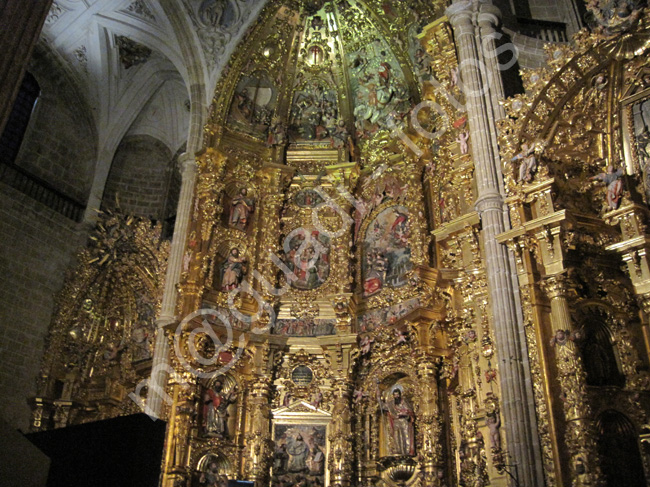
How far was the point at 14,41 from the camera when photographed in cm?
687

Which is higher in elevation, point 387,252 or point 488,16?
point 488,16

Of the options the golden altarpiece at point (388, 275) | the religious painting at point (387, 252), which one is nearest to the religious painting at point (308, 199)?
the golden altarpiece at point (388, 275)

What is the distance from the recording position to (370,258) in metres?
15.6

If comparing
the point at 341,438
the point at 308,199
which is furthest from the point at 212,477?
the point at 308,199

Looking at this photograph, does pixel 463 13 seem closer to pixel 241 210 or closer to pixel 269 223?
pixel 269 223

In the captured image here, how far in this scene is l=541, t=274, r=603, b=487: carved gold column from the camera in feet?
28.5

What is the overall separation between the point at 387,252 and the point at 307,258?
2201mm

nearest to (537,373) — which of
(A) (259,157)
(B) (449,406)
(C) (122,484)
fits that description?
(B) (449,406)

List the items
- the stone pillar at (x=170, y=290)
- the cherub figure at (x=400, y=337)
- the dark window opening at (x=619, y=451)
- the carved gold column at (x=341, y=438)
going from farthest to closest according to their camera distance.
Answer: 1. the stone pillar at (x=170, y=290)
2. the cherub figure at (x=400, y=337)
3. the carved gold column at (x=341, y=438)
4. the dark window opening at (x=619, y=451)

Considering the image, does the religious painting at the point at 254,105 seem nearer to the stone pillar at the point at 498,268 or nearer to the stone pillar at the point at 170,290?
the stone pillar at the point at 170,290

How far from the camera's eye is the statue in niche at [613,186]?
11008 millimetres

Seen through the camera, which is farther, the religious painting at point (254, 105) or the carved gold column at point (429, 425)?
the religious painting at point (254, 105)

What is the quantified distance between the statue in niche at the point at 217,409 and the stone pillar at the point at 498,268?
6866 millimetres

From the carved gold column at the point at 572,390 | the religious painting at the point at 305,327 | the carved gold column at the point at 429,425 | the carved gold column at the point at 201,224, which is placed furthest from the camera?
the religious painting at the point at 305,327
